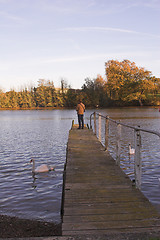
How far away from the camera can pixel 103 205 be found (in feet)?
16.0

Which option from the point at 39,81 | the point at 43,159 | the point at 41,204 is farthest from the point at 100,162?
the point at 39,81

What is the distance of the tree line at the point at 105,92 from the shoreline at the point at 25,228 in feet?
261

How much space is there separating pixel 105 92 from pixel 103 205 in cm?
9204

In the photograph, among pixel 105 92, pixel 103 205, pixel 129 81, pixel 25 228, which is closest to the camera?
pixel 103 205

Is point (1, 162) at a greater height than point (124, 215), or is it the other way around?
point (124, 215)

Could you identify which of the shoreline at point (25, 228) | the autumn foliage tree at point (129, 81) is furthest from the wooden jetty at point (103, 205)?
the autumn foliage tree at point (129, 81)

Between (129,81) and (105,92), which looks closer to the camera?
(129,81)

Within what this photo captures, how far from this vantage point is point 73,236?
379cm

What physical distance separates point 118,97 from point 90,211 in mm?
85718

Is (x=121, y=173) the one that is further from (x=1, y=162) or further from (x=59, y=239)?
(x=1, y=162)

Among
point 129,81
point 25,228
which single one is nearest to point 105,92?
point 129,81

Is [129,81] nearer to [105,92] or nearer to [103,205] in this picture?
[105,92]

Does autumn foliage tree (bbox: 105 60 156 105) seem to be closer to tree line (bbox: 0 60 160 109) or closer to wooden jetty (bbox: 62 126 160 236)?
tree line (bbox: 0 60 160 109)

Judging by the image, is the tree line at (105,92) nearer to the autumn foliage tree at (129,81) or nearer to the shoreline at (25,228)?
the autumn foliage tree at (129,81)
